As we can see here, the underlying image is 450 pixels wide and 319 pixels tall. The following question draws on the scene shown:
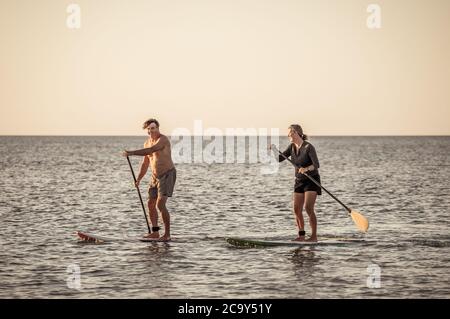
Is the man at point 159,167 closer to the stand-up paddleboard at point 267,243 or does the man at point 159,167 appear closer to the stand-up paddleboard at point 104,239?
the stand-up paddleboard at point 104,239

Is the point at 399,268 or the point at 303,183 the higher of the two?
the point at 303,183

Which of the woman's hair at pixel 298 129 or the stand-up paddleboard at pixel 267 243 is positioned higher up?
the woman's hair at pixel 298 129

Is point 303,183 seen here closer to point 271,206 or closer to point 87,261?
point 87,261

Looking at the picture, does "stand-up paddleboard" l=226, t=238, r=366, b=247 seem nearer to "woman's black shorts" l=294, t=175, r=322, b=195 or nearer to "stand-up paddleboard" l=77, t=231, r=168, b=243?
"woman's black shorts" l=294, t=175, r=322, b=195

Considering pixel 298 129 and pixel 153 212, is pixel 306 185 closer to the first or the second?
pixel 298 129

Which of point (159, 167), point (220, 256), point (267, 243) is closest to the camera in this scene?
→ point (220, 256)

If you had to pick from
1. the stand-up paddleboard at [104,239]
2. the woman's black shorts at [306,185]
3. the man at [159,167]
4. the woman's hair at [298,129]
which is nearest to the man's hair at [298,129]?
the woman's hair at [298,129]

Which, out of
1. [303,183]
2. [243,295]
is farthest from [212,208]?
[243,295]

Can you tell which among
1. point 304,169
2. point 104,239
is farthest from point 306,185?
point 104,239

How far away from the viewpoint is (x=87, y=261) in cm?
1631

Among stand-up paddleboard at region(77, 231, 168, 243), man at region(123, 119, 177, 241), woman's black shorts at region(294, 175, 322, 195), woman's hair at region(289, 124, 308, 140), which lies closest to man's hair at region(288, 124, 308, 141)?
woman's hair at region(289, 124, 308, 140)

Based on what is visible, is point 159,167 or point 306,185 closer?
point 306,185
